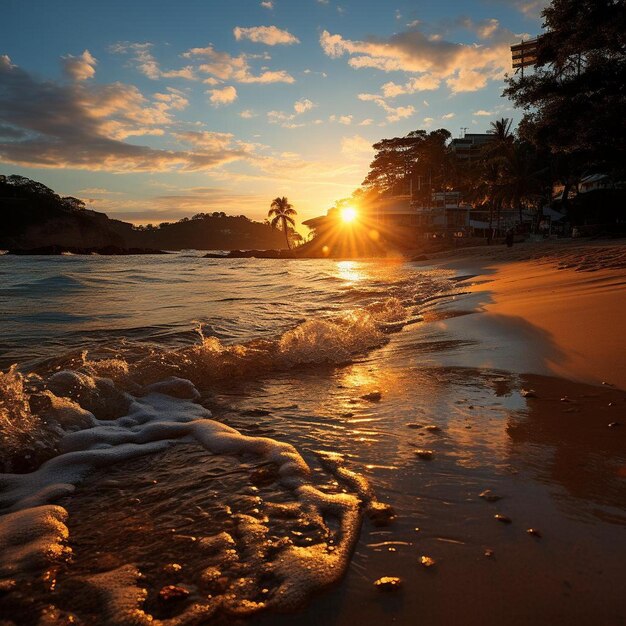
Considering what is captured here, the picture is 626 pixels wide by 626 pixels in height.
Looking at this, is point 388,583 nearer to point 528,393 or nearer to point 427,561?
point 427,561

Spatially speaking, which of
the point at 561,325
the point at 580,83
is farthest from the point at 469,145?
the point at 561,325

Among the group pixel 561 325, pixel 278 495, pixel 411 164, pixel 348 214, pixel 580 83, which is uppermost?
pixel 411 164

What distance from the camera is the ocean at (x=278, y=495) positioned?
1513mm

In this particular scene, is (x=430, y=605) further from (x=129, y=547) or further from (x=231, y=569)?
(x=129, y=547)

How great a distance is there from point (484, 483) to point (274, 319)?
666 centimetres

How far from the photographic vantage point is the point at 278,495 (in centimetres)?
222

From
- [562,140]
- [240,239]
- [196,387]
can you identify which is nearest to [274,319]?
[196,387]

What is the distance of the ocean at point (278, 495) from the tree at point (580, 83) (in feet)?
39.9

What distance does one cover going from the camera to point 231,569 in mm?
1668

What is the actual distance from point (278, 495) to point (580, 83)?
16.1 meters

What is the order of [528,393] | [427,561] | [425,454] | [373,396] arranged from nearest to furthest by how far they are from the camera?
[427,561], [425,454], [528,393], [373,396]

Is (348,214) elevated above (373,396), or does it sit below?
above

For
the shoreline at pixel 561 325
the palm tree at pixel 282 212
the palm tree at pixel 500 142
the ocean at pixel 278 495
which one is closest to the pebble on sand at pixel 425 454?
the ocean at pixel 278 495

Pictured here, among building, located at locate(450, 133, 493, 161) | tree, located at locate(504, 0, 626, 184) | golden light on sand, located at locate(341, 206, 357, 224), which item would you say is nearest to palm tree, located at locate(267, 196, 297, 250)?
golden light on sand, located at locate(341, 206, 357, 224)
